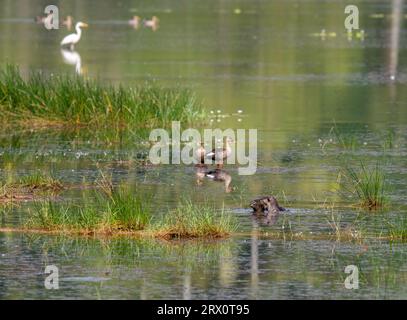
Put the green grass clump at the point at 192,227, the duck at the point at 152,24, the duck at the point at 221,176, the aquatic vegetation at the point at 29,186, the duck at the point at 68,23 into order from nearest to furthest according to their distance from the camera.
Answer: the green grass clump at the point at 192,227 < the aquatic vegetation at the point at 29,186 < the duck at the point at 221,176 < the duck at the point at 68,23 < the duck at the point at 152,24

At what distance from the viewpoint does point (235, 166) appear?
18.9m

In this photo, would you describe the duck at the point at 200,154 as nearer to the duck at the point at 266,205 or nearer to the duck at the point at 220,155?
the duck at the point at 220,155

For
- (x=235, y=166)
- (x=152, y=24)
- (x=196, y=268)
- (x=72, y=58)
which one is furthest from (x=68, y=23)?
(x=196, y=268)

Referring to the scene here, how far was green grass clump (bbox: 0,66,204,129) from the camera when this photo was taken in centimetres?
2227

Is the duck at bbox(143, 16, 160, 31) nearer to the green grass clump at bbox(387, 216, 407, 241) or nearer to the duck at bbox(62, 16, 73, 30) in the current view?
A: the duck at bbox(62, 16, 73, 30)

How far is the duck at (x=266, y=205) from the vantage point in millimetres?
15008

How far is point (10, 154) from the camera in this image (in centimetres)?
1986

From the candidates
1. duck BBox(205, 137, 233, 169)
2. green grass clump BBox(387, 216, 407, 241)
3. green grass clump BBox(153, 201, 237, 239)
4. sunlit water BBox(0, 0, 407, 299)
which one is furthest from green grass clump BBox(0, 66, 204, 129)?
green grass clump BBox(387, 216, 407, 241)

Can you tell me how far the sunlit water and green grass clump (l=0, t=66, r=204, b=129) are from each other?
547mm

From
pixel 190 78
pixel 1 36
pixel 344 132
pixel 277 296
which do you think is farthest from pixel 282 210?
pixel 1 36

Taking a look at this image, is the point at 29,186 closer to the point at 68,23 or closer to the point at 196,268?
Answer: the point at 196,268

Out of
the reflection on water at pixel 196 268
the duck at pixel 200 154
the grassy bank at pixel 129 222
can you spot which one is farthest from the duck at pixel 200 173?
the reflection on water at pixel 196 268

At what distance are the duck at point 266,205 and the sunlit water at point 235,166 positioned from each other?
0.57 feet

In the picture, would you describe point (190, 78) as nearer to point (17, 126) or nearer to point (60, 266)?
point (17, 126)
